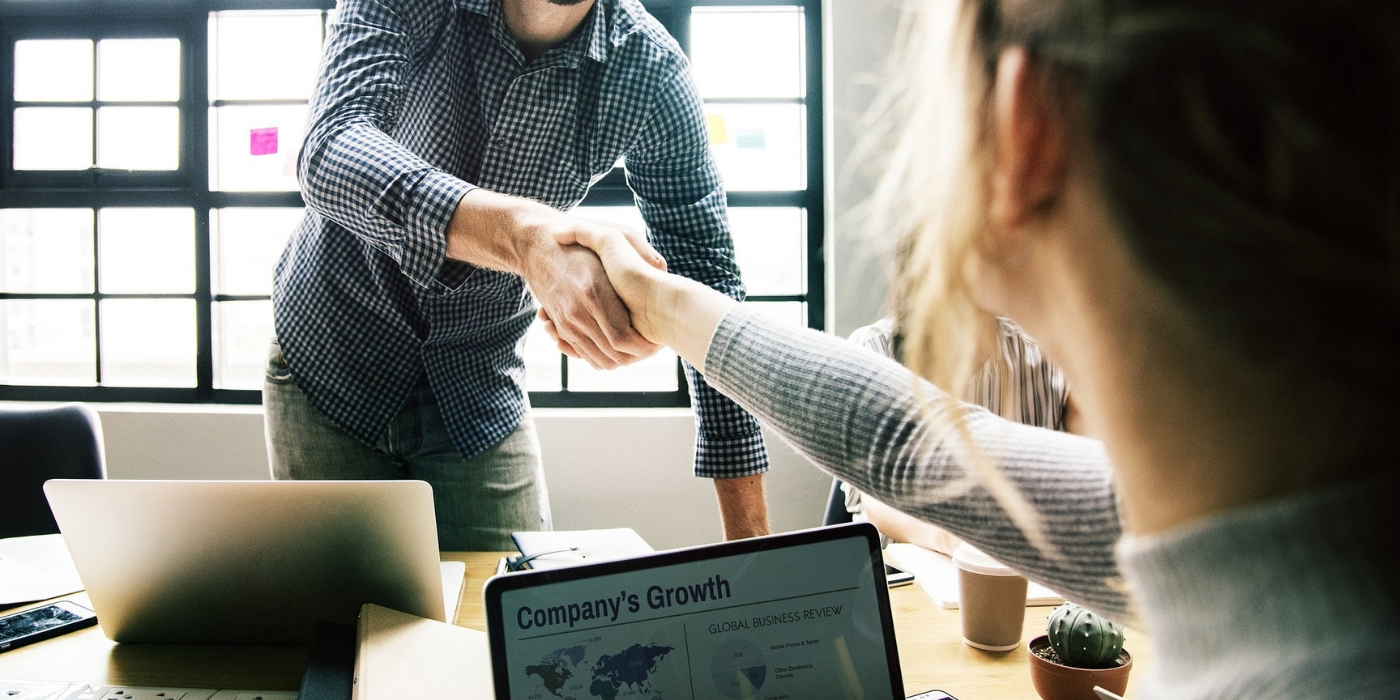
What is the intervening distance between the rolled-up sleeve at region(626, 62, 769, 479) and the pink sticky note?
2132mm

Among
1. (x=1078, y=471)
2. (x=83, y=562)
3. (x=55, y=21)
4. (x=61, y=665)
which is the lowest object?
(x=61, y=665)

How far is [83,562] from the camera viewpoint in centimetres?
88

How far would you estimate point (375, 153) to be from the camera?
1.07 metres

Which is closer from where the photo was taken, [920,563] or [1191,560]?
[1191,560]

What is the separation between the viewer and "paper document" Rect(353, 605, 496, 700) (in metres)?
0.73

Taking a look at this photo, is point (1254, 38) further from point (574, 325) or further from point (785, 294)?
point (785, 294)

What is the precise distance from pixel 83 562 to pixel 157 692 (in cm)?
17

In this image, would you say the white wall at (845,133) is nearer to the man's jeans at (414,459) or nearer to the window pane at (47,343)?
the man's jeans at (414,459)

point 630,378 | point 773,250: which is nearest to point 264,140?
point 630,378

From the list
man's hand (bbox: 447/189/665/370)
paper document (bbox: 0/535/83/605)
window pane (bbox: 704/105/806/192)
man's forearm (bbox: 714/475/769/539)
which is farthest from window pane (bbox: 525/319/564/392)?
man's hand (bbox: 447/189/665/370)

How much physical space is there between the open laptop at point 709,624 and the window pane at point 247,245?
9.55 ft

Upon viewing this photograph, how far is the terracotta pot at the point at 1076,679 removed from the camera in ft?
2.52

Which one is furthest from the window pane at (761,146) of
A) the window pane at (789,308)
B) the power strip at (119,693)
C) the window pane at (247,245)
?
the power strip at (119,693)

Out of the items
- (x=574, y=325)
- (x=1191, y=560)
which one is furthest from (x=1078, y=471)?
(x=574, y=325)
